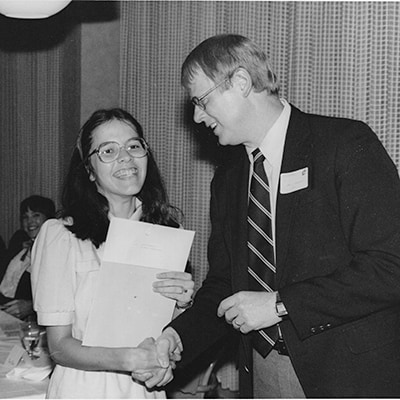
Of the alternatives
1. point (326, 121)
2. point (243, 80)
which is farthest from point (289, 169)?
point (243, 80)

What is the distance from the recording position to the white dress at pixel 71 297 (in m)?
2.30

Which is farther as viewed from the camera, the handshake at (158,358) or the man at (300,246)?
the handshake at (158,358)

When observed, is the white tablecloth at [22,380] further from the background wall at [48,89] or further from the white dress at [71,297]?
the background wall at [48,89]

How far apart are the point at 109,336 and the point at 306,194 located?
754 millimetres

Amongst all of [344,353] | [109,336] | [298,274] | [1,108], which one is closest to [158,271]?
[109,336]

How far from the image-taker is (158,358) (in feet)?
7.57

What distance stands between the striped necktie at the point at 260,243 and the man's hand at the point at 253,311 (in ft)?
0.58

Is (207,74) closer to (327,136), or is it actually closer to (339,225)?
(327,136)

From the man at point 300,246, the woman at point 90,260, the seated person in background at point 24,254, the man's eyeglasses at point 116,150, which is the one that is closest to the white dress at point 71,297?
the woman at point 90,260

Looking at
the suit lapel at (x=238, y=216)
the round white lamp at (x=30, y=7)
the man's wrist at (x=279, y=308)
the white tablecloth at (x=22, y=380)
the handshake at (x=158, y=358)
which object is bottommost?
the white tablecloth at (x=22, y=380)

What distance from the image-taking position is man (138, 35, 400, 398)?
6.61 feet

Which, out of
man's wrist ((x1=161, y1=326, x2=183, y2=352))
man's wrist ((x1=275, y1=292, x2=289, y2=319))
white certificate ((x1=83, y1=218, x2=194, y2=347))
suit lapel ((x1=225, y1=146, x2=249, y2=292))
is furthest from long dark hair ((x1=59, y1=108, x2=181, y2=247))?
man's wrist ((x1=275, y1=292, x2=289, y2=319))

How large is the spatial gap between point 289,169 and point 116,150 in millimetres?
591

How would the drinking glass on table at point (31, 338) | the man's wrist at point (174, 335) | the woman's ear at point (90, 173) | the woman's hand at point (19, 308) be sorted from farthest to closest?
the woman's hand at point (19, 308)
the drinking glass on table at point (31, 338)
the woman's ear at point (90, 173)
the man's wrist at point (174, 335)
